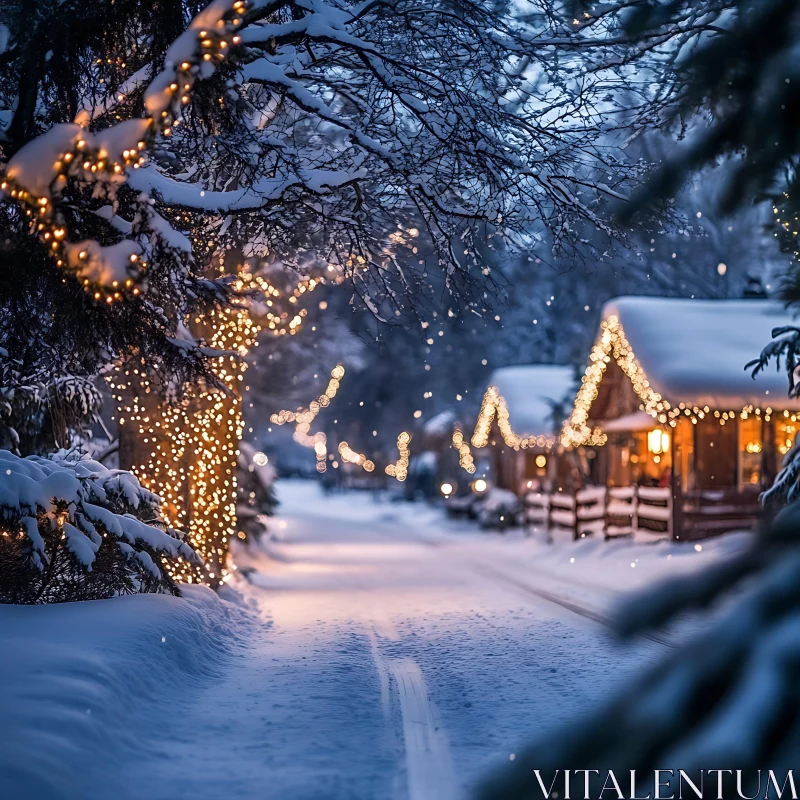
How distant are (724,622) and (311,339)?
2705 centimetres

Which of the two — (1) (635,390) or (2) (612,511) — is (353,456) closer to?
(2) (612,511)

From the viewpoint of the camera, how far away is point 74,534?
9.30 metres

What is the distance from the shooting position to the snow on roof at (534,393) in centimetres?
3834

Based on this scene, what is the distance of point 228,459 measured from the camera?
635 inches

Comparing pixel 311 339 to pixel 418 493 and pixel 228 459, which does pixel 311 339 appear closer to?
pixel 228 459

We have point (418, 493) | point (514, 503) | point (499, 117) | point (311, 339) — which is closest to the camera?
point (499, 117)

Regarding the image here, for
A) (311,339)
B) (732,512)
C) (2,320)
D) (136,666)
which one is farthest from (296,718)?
(311,339)

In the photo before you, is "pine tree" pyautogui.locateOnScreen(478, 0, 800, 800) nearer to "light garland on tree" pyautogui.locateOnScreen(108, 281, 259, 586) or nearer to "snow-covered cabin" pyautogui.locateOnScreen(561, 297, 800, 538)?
"light garland on tree" pyautogui.locateOnScreen(108, 281, 259, 586)

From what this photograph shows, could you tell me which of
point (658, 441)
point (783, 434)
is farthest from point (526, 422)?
point (783, 434)

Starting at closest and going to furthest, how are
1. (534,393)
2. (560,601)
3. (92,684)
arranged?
(92,684), (560,601), (534,393)

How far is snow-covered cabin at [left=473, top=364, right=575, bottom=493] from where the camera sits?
3825 centimetres

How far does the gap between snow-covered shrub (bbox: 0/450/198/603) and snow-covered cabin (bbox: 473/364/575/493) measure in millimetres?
26619

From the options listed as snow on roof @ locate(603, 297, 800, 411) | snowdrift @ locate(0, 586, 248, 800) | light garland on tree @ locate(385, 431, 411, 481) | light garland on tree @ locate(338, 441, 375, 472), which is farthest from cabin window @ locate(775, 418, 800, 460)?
light garland on tree @ locate(338, 441, 375, 472)

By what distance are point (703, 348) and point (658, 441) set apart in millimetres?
3298
